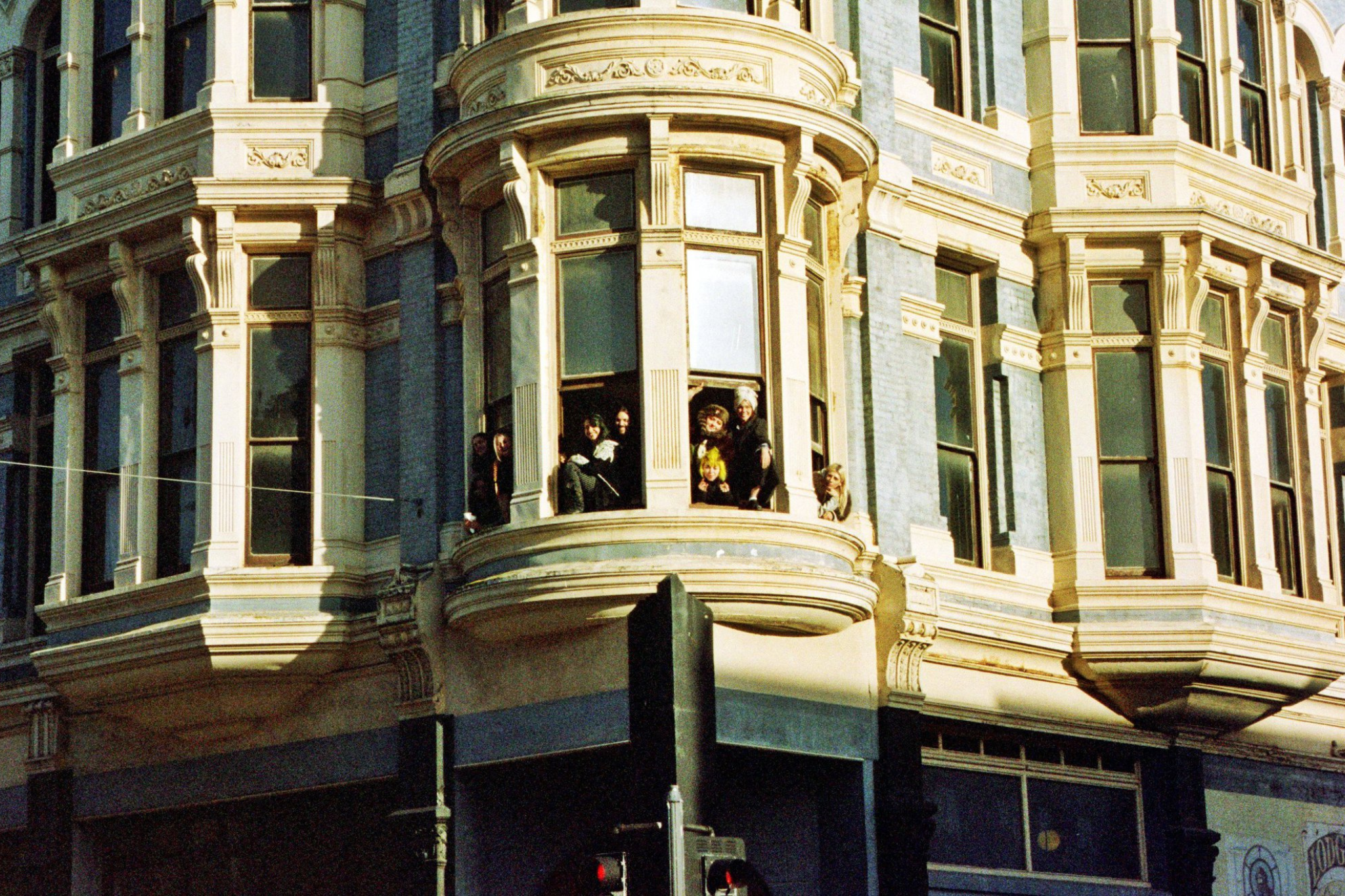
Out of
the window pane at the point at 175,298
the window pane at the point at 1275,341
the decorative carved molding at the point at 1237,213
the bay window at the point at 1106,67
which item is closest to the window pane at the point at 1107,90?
the bay window at the point at 1106,67

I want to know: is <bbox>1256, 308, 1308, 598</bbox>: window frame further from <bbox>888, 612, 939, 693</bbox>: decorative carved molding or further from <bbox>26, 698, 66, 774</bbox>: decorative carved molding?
<bbox>26, 698, 66, 774</bbox>: decorative carved molding

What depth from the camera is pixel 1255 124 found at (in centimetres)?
2812

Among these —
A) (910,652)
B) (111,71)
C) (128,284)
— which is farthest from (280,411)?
(910,652)

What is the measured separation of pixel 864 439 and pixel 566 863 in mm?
4898

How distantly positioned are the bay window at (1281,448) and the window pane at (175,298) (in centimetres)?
1141

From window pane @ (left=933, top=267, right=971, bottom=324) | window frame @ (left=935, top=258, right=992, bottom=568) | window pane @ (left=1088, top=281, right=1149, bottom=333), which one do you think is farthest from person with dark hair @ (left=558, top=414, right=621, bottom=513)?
window pane @ (left=1088, top=281, right=1149, bottom=333)

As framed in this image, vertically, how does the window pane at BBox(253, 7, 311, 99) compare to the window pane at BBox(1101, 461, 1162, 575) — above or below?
above

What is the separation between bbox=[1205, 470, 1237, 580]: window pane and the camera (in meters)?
26.1

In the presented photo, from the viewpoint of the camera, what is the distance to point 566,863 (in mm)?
22922

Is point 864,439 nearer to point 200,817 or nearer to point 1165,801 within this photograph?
point 1165,801

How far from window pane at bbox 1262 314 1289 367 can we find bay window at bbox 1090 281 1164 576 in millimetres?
1787

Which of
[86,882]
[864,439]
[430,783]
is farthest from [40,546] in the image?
[864,439]

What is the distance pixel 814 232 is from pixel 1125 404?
4519 millimetres

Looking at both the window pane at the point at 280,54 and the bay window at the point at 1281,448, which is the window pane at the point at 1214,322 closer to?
the bay window at the point at 1281,448
